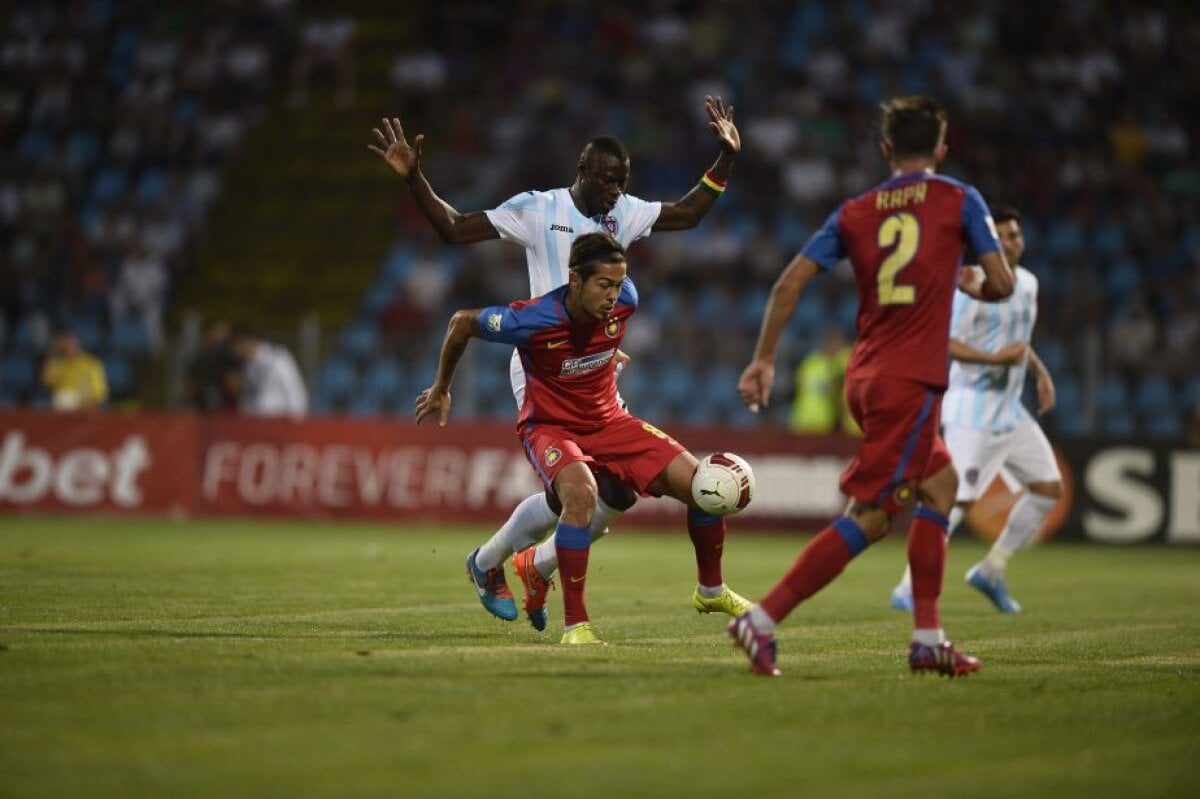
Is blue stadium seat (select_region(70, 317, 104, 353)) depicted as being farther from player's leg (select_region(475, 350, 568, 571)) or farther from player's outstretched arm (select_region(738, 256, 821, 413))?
player's outstretched arm (select_region(738, 256, 821, 413))

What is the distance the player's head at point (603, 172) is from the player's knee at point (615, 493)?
57.1 inches

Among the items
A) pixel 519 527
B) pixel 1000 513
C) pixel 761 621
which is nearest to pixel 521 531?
pixel 519 527

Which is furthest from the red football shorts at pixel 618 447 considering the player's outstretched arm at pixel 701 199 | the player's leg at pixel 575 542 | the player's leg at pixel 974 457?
the player's leg at pixel 974 457

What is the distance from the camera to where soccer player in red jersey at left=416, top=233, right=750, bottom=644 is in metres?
8.97

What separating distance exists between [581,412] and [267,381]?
44.6ft

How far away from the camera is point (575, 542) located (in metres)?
8.95

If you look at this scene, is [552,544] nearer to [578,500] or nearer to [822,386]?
[578,500]

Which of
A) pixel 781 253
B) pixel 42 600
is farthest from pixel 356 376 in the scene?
pixel 42 600

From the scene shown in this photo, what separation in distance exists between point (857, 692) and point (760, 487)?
46.3ft

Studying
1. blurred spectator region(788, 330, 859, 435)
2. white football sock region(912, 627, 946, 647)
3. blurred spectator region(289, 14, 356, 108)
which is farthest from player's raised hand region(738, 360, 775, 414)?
blurred spectator region(289, 14, 356, 108)

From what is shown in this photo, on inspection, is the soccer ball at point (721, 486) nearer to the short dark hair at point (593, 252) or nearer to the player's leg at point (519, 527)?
the player's leg at point (519, 527)

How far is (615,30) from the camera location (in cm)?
2895

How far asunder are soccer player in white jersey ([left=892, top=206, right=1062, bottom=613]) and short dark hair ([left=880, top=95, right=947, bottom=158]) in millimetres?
4555

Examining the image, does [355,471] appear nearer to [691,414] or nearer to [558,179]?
[691,414]
